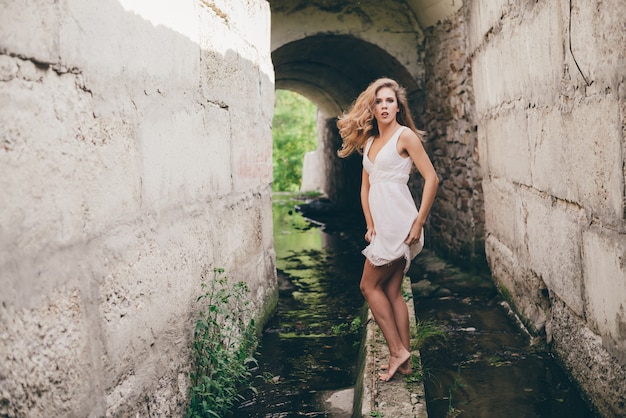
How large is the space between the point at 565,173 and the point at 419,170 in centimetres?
75

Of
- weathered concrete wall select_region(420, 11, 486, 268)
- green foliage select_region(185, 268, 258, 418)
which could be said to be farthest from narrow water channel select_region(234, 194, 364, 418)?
weathered concrete wall select_region(420, 11, 486, 268)

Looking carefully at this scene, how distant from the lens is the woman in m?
2.95

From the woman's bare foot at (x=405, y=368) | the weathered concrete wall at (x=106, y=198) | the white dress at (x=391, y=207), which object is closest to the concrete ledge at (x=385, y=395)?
the woman's bare foot at (x=405, y=368)

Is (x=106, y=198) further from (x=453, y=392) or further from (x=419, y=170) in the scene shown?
(x=453, y=392)

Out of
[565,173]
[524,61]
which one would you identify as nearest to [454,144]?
[524,61]

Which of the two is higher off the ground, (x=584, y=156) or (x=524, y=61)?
(x=524, y=61)

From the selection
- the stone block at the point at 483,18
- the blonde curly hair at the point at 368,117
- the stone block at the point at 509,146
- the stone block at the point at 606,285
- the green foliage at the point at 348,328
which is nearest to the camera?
the stone block at the point at 606,285

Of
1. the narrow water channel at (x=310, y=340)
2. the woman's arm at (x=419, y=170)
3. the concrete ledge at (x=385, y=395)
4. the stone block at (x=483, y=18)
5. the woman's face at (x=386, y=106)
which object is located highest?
the stone block at (x=483, y=18)

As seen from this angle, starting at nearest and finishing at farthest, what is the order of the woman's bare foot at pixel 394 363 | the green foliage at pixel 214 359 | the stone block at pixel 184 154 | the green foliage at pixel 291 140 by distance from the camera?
the stone block at pixel 184 154, the green foliage at pixel 214 359, the woman's bare foot at pixel 394 363, the green foliage at pixel 291 140

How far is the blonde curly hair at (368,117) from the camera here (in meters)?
3.14

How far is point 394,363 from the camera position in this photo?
9.56ft

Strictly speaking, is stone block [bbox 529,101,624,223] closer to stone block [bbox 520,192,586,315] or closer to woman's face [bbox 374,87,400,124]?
stone block [bbox 520,192,586,315]

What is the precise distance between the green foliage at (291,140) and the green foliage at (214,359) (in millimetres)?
19636

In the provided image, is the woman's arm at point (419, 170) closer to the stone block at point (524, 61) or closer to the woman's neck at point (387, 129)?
the woman's neck at point (387, 129)
